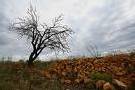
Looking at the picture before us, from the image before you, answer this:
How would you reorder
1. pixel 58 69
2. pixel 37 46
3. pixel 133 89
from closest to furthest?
pixel 133 89, pixel 58 69, pixel 37 46

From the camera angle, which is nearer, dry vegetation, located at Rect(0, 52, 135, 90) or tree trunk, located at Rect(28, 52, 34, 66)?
dry vegetation, located at Rect(0, 52, 135, 90)

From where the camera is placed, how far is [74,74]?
33.7 ft

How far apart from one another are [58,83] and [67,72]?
4.31 feet

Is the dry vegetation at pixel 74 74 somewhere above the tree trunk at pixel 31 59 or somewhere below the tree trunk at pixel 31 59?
below

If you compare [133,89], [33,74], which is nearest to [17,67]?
[33,74]

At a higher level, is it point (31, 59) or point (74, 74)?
point (31, 59)

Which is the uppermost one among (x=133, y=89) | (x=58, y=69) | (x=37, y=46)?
(x=37, y=46)

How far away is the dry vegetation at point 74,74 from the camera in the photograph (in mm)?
8805

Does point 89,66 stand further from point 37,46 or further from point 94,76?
point 37,46

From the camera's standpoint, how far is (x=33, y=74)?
1016 centimetres

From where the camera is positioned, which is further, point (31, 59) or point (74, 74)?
point (31, 59)

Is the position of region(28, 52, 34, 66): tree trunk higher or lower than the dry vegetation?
higher

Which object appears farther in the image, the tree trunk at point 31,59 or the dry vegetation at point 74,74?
the tree trunk at point 31,59

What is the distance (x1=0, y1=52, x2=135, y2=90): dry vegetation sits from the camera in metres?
8.80
